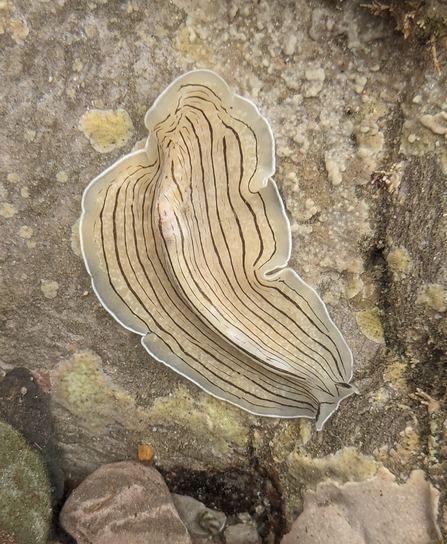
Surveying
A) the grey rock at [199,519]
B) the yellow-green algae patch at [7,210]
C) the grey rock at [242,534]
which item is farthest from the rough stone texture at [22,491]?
the yellow-green algae patch at [7,210]

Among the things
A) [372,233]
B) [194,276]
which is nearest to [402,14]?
[372,233]

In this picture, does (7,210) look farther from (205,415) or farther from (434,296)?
(434,296)

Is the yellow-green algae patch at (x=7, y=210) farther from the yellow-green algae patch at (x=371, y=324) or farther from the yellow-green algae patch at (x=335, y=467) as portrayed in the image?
the yellow-green algae patch at (x=335, y=467)

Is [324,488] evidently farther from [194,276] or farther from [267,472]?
[194,276]

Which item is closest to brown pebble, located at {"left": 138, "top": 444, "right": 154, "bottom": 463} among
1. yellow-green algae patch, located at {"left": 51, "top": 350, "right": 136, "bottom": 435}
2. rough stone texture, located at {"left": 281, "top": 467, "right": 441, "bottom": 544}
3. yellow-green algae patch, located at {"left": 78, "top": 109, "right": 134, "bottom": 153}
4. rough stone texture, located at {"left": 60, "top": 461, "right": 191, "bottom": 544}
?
rough stone texture, located at {"left": 60, "top": 461, "right": 191, "bottom": 544}

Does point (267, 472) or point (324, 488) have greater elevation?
point (324, 488)

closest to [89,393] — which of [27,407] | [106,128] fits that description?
[27,407]

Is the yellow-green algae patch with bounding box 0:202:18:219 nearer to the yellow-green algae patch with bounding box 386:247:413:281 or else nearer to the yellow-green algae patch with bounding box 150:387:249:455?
the yellow-green algae patch with bounding box 150:387:249:455
